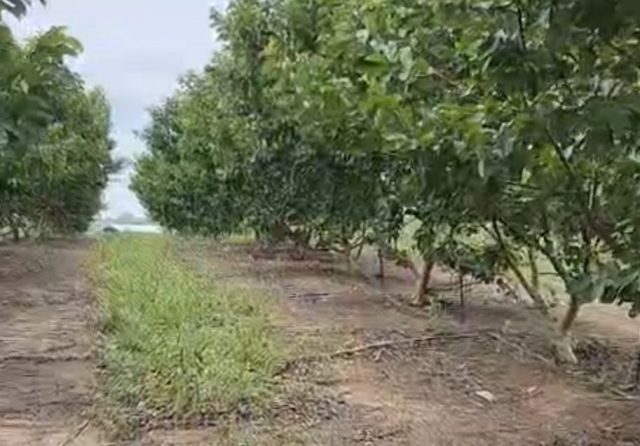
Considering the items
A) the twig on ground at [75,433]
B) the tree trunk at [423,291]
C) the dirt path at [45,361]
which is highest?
the tree trunk at [423,291]

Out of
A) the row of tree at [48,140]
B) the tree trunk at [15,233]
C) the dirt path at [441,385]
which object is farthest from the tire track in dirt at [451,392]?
the tree trunk at [15,233]

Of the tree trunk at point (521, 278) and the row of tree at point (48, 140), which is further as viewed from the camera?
the tree trunk at point (521, 278)

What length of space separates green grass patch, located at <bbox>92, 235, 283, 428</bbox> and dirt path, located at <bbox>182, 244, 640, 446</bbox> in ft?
0.88

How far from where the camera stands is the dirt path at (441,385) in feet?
13.6

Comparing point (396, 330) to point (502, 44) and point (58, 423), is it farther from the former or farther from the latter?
point (502, 44)

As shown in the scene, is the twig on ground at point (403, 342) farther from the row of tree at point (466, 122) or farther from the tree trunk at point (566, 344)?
the tree trunk at point (566, 344)

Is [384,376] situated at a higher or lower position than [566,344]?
lower

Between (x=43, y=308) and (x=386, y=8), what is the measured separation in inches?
197

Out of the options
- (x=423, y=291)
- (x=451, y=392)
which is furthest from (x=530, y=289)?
(x=423, y=291)

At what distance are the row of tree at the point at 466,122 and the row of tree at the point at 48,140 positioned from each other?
1.44 metres

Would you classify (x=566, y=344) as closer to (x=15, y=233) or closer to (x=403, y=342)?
(x=403, y=342)

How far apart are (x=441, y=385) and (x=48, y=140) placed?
10.2 meters

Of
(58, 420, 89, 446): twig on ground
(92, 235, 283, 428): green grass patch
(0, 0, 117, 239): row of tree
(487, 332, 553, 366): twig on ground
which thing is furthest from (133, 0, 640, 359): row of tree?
(58, 420, 89, 446): twig on ground

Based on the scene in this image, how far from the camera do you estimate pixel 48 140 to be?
14.1 m
